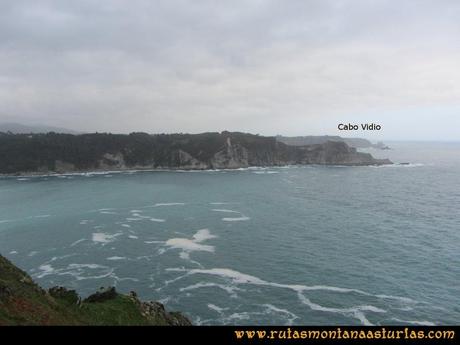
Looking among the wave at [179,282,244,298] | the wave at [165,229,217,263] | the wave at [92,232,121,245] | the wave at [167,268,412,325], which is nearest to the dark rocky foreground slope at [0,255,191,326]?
the wave at [179,282,244,298]

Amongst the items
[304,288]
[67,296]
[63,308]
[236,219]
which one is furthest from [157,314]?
[236,219]

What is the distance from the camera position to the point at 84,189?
443 feet

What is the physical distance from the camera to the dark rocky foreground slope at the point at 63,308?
80.6ft

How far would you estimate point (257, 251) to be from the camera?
61.6 meters

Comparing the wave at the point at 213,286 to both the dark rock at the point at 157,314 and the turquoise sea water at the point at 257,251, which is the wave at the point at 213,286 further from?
the dark rock at the point at 157,314

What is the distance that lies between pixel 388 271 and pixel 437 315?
11.9 m

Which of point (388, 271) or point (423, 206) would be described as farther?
point (423, 206)

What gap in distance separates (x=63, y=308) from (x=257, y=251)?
3662 centimetres

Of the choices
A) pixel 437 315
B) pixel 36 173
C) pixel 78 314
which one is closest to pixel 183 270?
pixel 78 314

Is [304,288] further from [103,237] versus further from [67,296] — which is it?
[103,237]

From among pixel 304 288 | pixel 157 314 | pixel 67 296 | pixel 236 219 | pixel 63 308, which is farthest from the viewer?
pixel 236 219
